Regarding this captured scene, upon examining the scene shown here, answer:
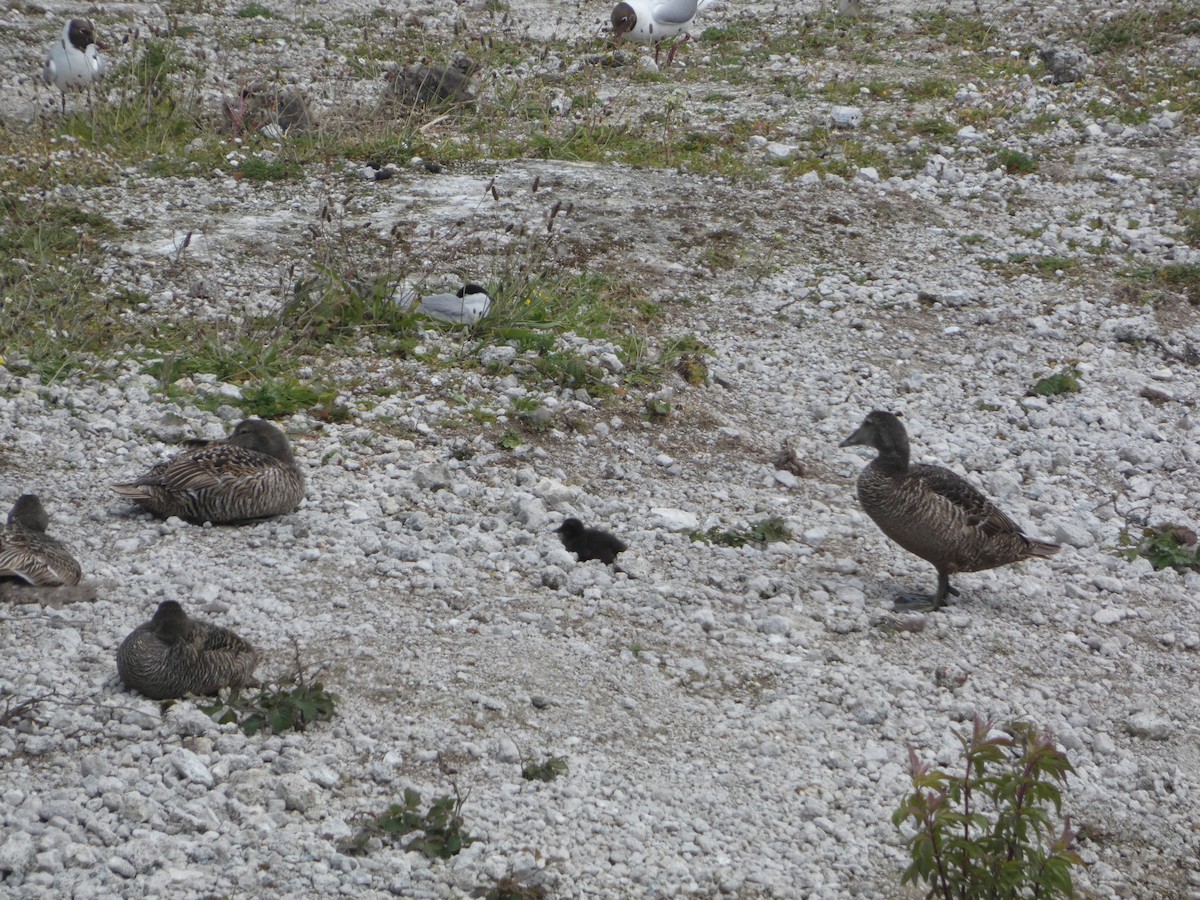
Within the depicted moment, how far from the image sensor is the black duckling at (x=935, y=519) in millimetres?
7312

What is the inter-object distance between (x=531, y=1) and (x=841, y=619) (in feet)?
56.1

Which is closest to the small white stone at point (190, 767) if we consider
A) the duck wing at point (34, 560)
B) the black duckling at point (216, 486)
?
the duck wing at point (34, 560)

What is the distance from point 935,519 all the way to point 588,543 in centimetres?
194

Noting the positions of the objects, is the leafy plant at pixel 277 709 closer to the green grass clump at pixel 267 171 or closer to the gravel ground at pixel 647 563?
the gravel ground at pixel 647 563

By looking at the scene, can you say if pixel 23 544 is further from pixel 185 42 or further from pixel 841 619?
pixel 185 42

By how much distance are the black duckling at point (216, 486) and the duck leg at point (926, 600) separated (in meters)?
3.51

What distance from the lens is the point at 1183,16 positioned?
742 inches

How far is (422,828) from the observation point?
5.05m

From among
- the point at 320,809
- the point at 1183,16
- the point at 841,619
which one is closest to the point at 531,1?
the point at 1183,16

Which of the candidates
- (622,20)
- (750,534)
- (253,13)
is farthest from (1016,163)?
(253,13)

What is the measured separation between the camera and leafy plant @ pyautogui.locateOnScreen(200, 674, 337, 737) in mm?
5535

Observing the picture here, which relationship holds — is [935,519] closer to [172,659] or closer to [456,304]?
[172,659]

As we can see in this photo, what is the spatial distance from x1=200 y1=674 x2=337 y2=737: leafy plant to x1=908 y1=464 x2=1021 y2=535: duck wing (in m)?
3.58

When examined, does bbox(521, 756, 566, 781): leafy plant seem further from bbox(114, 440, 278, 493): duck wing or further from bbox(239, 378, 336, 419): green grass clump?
bbox(239, 378, 336, 419): green grass clump
